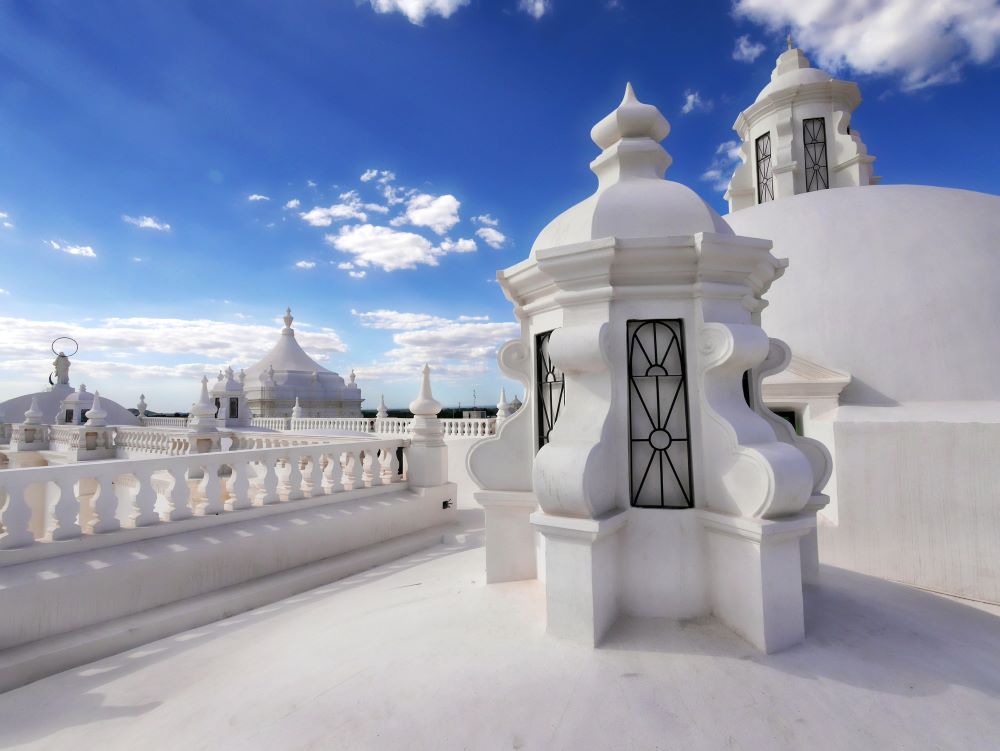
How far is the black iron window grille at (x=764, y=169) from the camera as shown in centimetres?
1354

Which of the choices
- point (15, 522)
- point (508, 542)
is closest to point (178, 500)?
point (15, 522)

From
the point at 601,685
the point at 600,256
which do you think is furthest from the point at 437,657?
the point at 600,256

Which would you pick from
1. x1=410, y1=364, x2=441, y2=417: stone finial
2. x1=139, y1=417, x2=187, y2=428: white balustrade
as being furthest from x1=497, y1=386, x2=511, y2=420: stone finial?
x1=139, y1=417, x2=187, y2=428: white balustrade

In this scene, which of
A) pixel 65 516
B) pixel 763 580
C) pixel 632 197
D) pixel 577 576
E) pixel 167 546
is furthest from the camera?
pixel 167 546

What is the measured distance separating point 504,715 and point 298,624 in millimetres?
2137

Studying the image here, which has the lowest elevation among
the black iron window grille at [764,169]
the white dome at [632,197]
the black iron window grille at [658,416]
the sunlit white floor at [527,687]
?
the sunlit white floor at [527,687]

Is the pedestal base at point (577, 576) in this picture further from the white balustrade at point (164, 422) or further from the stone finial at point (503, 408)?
the white balustrade at point (164, 422)

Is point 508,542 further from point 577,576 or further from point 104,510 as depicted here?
point 104,510

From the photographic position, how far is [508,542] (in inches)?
150

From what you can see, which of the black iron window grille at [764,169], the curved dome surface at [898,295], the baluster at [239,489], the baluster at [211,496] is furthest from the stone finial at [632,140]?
the black iron window grille at [764,169]

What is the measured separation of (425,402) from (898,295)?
7943 mm

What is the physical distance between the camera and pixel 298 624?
3.62 meters

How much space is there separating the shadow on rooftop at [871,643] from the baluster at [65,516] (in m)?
4.57

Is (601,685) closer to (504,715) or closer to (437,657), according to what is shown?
(504,715)
